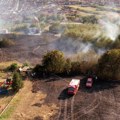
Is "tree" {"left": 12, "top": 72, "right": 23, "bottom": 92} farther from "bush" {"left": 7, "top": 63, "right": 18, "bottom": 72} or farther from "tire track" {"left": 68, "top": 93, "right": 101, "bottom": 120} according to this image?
"tire track" {"left": 68, "top": 93, "right": 101, "bottom": 120}

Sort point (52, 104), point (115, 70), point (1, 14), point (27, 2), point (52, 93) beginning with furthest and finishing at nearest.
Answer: point (27, 2), point (1, 14), point (115, 70), point (52, 93), point (52, 104)

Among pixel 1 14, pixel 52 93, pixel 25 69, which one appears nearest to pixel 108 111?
pixel 52 93

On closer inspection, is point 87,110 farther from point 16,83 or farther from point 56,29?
point 56,29

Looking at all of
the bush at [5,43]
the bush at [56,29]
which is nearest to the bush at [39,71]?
the bush at [5,43]

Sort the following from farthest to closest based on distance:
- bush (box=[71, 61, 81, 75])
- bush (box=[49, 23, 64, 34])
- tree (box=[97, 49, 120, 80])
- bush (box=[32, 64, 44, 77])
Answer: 1. bush (box=[49, 23, 64, 34])
2. bush (box=[71, 61, 81, 75])
3. bush (box=[32, 64, 44, 77])
4. tree (box=[97, 49, 120, 80])

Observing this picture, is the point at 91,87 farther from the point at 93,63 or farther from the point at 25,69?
the point at 25,69

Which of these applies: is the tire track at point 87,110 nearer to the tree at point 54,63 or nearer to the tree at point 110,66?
the tree at point 110,66

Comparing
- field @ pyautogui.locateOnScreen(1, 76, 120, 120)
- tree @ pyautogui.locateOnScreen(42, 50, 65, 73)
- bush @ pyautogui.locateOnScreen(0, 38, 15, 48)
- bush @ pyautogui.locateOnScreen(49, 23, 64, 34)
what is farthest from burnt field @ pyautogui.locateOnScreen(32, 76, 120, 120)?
bush @ pyautogui.locateOnScreen(49, 23, 64, 34)
